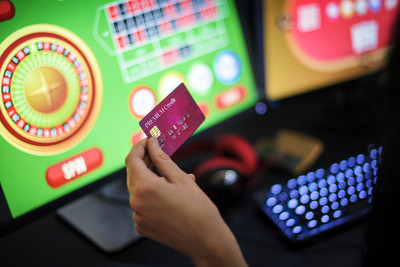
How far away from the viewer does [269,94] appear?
866mm

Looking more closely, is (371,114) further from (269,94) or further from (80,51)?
(80,51)

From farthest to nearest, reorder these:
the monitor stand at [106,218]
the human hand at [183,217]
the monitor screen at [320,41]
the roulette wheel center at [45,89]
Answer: the monitor screen at [320,41]
the monitor stand at [106,218]
the roulette wheel center at [45,89]
the human hand at [183,217]

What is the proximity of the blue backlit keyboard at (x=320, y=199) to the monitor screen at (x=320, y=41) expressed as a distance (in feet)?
0.78

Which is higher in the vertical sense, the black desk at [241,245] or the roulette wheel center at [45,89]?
the roulette wheel center at [45,89]

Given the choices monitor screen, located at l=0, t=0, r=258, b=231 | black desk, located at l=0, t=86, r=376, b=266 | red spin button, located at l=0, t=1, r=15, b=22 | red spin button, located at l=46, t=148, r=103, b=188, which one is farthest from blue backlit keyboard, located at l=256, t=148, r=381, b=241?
red spin button, located at l=0, t=1, r=15, b=22

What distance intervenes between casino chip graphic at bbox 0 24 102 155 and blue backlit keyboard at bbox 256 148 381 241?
367mm

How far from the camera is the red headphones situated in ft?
2.39

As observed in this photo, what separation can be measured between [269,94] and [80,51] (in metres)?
0.45

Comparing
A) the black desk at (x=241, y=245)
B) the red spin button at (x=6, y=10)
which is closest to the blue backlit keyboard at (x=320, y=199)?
the black desk at (x=241, y=245)

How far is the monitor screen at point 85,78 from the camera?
55cm

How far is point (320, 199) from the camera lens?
68 centimetres

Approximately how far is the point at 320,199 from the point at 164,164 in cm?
34

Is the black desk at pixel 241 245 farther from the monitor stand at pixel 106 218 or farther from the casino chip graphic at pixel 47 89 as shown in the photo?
the casino chip graphic at pixel 47 89

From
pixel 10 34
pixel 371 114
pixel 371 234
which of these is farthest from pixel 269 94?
pixel 10 34
